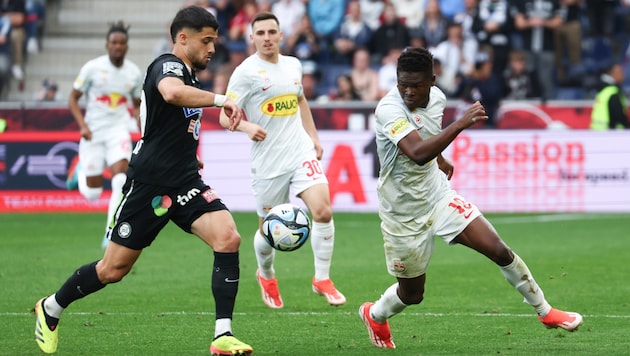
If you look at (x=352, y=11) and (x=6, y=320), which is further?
(x=352, y=11)

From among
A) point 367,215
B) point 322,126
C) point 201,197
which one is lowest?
point 367,215

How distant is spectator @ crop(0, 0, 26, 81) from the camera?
85.1 ft

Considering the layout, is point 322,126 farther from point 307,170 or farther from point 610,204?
point 307,170

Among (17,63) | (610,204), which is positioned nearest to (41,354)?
(610,204)

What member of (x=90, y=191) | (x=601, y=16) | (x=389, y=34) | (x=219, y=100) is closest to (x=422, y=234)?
(x=219, y=100)

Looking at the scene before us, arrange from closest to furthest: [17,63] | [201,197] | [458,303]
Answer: [201,197] → [458,303] → [17,63]

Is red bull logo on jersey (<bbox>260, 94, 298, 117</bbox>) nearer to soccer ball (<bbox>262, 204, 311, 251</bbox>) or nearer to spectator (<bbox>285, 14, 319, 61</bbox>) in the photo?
soccer ball (<bbox>262, 204, 311, 251</bbox>)

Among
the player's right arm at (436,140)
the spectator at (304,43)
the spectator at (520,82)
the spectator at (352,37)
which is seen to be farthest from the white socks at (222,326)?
the spectator at (352,37)

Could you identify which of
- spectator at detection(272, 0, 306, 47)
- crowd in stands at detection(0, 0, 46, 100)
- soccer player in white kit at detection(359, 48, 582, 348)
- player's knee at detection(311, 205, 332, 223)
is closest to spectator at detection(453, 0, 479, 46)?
spectator at detection(272, 0, 306, 47)

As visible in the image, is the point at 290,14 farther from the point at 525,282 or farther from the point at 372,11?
the point at 525,282

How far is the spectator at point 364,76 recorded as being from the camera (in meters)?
22.8

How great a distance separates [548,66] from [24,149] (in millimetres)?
10545

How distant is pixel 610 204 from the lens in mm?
19484

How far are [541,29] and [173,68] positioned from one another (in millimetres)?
17292
